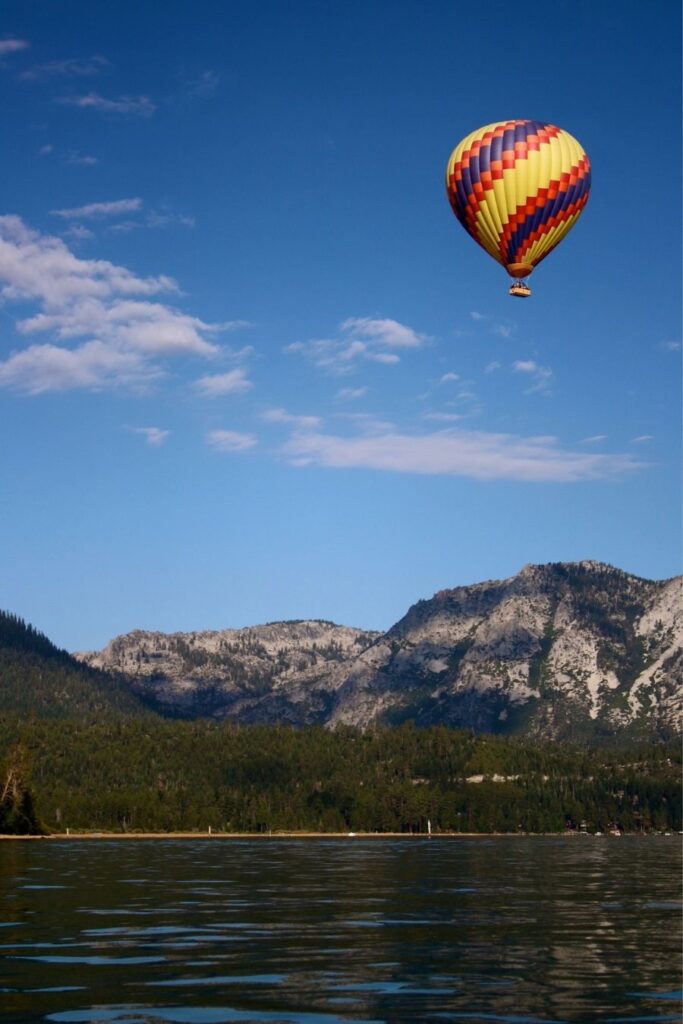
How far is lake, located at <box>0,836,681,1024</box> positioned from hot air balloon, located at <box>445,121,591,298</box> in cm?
4939

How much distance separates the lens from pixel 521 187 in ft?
331

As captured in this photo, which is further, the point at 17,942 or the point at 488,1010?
the point at 17,942

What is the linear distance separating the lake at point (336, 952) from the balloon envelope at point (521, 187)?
4950cm

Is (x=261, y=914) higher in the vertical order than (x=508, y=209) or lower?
lower

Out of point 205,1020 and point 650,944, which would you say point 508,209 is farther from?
point 205,1020

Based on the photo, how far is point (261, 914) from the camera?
6538cm

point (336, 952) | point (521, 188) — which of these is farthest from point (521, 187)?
point (336, 952)

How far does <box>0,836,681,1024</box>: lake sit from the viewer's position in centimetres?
3434

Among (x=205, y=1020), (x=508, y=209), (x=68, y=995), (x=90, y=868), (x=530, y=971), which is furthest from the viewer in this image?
(x=90, y=868)

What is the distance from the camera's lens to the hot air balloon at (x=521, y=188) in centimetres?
10094

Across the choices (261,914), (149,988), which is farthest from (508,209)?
(149,988)

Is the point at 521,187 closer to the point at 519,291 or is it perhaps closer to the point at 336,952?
the point at 519,291

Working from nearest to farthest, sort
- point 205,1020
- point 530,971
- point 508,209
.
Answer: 1. point 205,1020
2. point 530,971
3. point 508,209

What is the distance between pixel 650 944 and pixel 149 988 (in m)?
22.0
